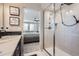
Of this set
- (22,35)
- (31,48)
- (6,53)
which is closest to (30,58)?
(31,48)

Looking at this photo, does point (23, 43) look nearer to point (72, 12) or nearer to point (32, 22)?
point (32, 22)

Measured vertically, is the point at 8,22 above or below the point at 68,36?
above

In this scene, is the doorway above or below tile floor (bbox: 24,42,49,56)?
above

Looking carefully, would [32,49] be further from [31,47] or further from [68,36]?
[68,36]

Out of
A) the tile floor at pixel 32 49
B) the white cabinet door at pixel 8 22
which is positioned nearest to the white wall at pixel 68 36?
the tile floor at pixel 32 49

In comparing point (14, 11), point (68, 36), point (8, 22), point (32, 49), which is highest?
point (14, 11)

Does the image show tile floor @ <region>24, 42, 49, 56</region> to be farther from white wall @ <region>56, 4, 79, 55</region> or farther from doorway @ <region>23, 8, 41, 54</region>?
white wall @ <region>56, 4, 79, 55</region>

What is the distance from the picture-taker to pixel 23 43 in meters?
1.55

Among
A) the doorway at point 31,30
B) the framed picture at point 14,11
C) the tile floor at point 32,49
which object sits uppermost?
the framed picture at point 14,11

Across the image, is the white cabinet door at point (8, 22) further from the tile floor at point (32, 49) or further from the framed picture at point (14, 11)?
the tile floor at point (32, 49)

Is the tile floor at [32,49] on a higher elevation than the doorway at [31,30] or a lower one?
lower

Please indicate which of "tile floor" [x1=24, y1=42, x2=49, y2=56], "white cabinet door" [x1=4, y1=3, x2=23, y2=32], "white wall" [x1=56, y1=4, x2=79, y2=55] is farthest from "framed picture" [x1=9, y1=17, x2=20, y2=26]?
"white wall" [x1=56, y1=4, x2=79, y2=55]

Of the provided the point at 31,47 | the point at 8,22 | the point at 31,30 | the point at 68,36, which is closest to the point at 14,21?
the point at 8,22

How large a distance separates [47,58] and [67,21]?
718 mm
